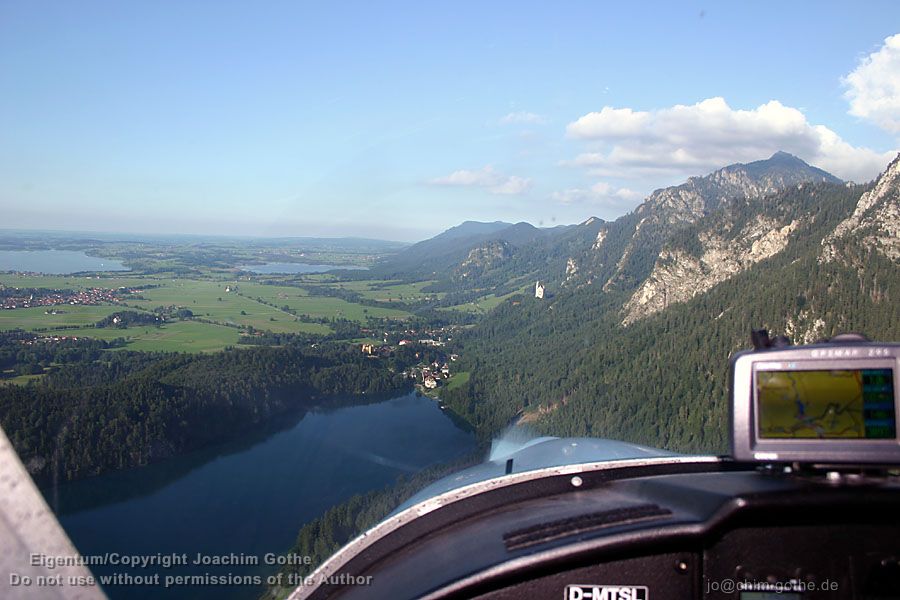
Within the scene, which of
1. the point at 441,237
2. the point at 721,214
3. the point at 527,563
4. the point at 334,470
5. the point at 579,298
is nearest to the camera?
the point at 527,563

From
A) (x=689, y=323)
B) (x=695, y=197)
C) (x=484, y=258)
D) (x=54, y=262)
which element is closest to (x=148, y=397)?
(x=54, y=262)

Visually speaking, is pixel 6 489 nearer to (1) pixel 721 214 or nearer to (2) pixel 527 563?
(2) pixel 527 563

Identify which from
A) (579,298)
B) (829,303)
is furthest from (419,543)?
(579,298)

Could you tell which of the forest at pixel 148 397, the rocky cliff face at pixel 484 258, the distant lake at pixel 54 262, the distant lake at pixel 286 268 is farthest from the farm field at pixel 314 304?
the rocky cliff face at pixel 484 258

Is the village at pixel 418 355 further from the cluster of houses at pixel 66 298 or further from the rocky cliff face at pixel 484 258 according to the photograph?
the rocky cliff face at pixel 484 258

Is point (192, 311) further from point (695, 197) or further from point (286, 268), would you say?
point (695, 197)

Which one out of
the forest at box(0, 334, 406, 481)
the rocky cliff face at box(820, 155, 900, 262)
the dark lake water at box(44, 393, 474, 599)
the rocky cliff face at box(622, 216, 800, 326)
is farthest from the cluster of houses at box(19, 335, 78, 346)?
the rocky cliff face at box(622, 216, 800, 326)
